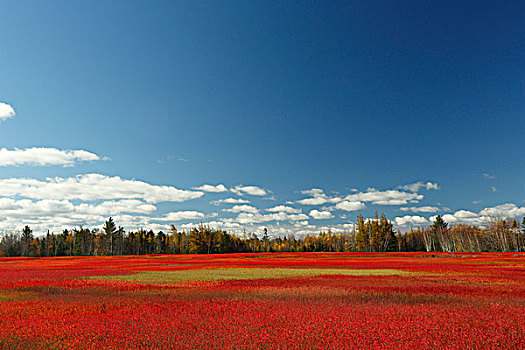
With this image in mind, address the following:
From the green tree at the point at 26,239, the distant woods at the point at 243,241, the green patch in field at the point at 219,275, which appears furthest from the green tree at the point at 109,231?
the green patch in field at the point at 219,275

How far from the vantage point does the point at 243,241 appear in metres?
148

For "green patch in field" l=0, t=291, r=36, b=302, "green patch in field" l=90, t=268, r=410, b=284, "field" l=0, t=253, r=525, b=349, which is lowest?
"green patch in field" l=90, t=268, r=410, b=284

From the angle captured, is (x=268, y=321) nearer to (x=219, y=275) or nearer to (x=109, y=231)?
(x=219, y=275)

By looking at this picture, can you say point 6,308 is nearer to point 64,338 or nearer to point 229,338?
point 64,338

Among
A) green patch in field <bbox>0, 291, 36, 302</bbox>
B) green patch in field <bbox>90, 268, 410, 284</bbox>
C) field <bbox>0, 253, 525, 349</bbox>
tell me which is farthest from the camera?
green patch in field <bbox>90, 268, 410, 284</bbox>

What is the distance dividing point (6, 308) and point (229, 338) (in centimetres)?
1103

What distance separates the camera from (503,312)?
12078mm

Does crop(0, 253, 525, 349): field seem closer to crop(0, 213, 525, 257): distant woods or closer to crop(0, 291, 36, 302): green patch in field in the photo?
crop(0, 291, 36, 302): green patch in field

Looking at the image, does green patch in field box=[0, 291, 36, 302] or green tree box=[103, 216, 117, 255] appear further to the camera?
green tree box=[103, 216, 117, 255]

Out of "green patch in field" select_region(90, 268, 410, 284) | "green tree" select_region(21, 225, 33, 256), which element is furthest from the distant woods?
"green patch in field" select_region(90, 268, 410, 284)

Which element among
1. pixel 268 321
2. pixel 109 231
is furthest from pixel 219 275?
pixel 109 231

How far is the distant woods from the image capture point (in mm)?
114688

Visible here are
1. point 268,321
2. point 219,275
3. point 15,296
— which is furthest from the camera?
point 219,275

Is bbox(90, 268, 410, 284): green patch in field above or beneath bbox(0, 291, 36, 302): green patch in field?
beneath
